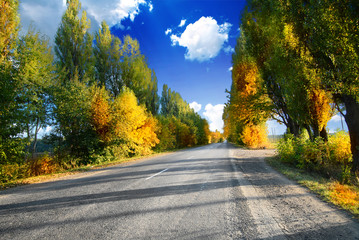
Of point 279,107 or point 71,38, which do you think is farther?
point 71,38

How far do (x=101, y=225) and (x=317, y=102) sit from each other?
34.6 feet

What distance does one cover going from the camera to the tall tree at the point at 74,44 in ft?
56.2

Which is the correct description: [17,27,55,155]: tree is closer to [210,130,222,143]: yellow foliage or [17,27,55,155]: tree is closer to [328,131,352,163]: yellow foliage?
[328,131,352,163]: yellow foliage

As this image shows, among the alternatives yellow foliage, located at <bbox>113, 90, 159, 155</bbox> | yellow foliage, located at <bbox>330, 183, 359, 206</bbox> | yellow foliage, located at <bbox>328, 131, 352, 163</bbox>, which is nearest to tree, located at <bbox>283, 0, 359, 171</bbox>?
yellow foliage, located at <bbox>328, 131, 352, 163</bbox>

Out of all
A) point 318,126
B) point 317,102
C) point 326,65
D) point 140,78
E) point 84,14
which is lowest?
point 318,126

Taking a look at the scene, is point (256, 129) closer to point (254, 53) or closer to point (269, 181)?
point (254, 53)

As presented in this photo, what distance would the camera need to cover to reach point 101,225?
10.0ft

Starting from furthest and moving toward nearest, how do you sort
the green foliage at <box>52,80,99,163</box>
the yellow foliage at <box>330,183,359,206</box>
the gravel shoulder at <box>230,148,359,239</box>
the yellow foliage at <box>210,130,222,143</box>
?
1. the yellow foliage at <box>210,130,222,143</box>
2. the green foliage at <box>52,80,99,163</box>
3. the yellow foliage at <box>330,183,359,206</box>
4. the gravel shoulder at <box>230,148,359,239</box>

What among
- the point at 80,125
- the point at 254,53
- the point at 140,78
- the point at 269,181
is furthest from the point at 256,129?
the point at 80,125

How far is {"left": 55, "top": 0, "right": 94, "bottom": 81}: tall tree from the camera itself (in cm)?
1714

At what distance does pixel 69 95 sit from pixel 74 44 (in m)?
7.82

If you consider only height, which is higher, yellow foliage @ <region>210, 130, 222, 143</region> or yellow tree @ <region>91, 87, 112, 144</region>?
yellow tree @ <region>91, 87, 112, 144</region>

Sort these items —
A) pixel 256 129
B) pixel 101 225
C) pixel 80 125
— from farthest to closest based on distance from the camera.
Result: 1. pixel 256 129
2. pixel 80 125
3. pixel 101 225

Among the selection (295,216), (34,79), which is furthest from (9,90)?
(295,216)
